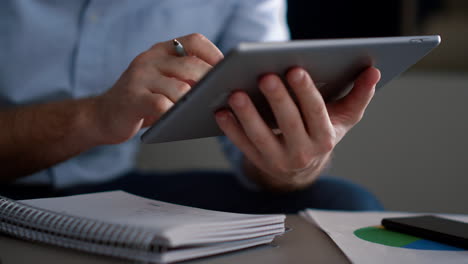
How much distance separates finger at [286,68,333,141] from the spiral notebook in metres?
0.12

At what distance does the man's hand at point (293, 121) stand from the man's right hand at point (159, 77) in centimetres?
11

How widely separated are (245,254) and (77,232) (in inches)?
7.1

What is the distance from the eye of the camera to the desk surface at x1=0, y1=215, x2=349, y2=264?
1.62 feet

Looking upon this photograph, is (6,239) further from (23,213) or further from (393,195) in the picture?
(393,195)

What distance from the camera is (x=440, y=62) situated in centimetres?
204

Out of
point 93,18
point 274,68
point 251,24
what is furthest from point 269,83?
point 251,24

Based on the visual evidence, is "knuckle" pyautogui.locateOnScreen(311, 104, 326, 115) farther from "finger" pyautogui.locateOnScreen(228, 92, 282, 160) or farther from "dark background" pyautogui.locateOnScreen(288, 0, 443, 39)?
"dark background" pyautogui.locateOnScreen(288, 0, 443, 39)

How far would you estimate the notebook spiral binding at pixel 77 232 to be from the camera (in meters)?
0.44

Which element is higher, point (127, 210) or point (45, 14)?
point (45, 14)

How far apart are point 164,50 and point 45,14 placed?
0.50 m

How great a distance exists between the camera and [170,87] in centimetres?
66

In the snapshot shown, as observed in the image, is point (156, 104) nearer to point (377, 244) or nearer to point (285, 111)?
point (285, 111)

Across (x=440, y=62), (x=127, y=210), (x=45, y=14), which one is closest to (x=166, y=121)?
(x=127, y=210)

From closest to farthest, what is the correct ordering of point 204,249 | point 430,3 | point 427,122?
point 204,249 → point 427,122 → point 430,3
